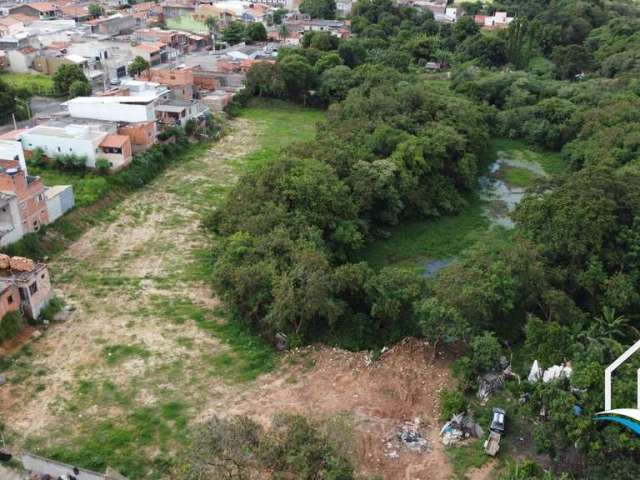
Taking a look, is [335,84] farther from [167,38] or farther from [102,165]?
[102,165]

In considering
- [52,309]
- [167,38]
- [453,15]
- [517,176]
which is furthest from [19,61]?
[453,15]

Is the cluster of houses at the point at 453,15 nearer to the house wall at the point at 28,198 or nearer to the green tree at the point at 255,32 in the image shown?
the green tree at the point at 255,32

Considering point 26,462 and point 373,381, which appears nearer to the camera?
point 26,462

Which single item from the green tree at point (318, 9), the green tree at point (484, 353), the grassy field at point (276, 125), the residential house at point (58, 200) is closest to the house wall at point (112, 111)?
the grassy field at point (276, 125)

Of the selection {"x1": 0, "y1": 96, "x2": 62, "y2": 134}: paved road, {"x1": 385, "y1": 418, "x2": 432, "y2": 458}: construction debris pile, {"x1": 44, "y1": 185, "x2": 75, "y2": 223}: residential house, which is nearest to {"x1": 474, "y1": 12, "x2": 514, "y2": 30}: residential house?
{"x1": 0, "y1": 96, "x2": 62, "y2": 134}: paved road

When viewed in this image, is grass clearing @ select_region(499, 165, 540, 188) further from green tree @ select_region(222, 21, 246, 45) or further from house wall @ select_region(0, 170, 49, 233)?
green tree @ select_region(222, 21, 246, 45)

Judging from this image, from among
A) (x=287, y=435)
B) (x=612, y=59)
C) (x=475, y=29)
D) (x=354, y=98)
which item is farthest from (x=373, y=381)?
(x=475, y=29)

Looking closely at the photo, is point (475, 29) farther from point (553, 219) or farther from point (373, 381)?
point (373, 381)
